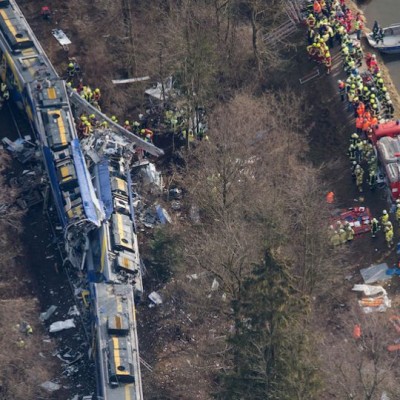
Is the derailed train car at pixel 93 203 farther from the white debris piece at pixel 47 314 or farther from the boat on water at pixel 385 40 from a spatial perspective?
the boat on water at pixel 385 40

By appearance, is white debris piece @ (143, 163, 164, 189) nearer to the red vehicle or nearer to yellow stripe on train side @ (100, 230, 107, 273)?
yellow stripe on train side @ (100, 230, 107, 273)

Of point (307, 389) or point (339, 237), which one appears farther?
point (339, 237)

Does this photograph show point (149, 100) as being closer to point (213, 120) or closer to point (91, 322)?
point (213, 120)

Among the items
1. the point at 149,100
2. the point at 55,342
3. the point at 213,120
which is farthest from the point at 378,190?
A: the point at 55,342

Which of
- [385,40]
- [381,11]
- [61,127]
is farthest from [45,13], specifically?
[381,11]

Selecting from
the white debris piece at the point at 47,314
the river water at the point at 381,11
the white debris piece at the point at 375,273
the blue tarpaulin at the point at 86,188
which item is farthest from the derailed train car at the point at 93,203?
the river water at the point at 381,11

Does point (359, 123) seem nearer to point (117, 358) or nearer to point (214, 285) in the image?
point (214, 285)

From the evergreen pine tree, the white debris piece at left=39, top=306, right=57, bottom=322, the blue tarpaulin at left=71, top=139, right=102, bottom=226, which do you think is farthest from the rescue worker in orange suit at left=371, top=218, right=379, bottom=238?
the white debris piece at left=39, top=306, right=57, bottom=322
